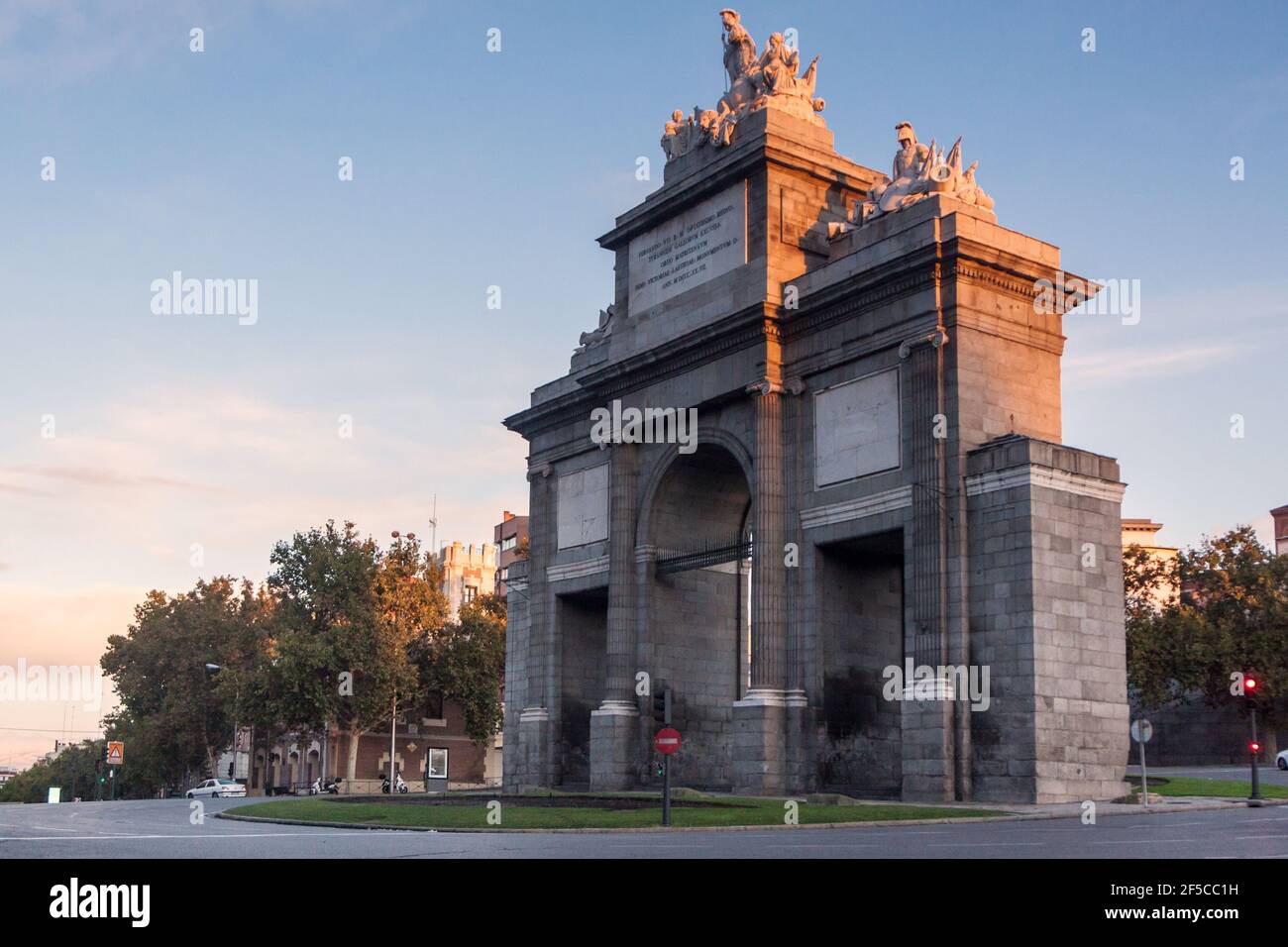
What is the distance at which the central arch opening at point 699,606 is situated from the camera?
159 feet

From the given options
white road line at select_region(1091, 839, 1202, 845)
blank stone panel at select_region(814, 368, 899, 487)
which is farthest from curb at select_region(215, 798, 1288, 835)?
blank stone panel at select_region(814, 368, 899, 487)

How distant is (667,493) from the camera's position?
49.1 metres

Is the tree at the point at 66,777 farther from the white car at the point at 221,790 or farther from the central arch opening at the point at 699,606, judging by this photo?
the central arch opening at the point at 699,606

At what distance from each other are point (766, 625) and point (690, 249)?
45.2 feet

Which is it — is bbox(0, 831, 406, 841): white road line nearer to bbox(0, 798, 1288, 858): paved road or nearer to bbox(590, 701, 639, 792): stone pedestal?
bbox(0, 798, 1288, 858): paved road

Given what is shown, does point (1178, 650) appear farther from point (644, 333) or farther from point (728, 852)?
point (728, 852)

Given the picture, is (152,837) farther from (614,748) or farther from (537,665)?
(537,665)

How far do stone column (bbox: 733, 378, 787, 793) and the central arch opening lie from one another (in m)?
4.26

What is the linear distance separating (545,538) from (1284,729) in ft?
128

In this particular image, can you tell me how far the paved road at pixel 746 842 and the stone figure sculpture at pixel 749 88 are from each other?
26742 mm

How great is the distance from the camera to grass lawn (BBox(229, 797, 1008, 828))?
90.4 ft

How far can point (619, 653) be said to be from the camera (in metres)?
48.4

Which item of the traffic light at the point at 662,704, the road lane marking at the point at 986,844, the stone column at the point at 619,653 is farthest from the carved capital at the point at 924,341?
the road lane marking at the point at 986,844
